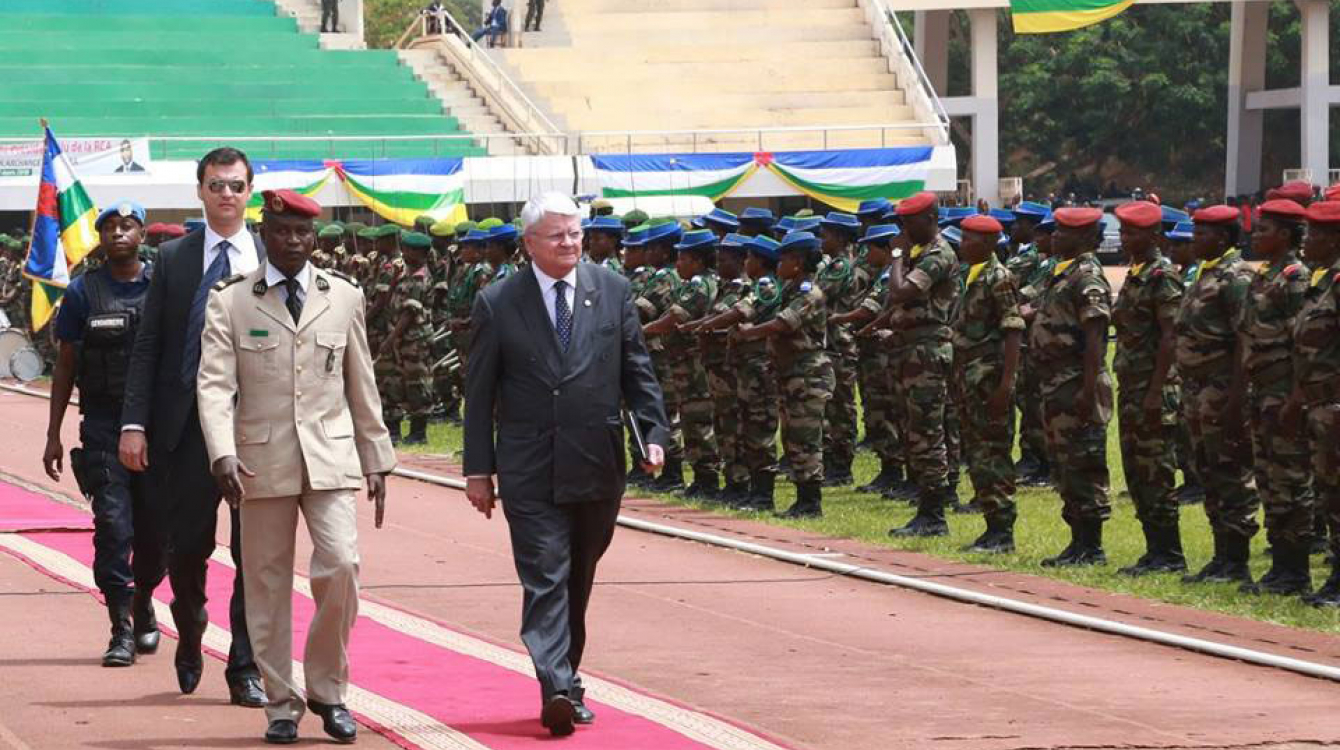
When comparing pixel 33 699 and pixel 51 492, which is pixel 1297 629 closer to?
pixel 33 699

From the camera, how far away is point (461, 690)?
31.1 ft

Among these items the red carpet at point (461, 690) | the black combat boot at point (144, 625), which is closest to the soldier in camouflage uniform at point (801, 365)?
the red carpet at point (461, 690)

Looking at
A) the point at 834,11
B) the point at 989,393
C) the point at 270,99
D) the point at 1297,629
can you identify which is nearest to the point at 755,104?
the point at 834,11

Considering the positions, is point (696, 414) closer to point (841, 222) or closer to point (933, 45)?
point (841, 222)

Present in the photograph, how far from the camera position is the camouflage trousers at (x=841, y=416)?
18.5 m

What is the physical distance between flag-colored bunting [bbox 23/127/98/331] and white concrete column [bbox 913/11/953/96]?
1326 inches

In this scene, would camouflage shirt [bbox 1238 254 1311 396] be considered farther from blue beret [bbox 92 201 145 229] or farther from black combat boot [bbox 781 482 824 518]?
blue beret [bbox 92 201 145 229]

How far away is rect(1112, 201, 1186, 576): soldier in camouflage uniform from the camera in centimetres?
1299

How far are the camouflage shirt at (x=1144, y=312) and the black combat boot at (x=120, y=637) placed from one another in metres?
5.65

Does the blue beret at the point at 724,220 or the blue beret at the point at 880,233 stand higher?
the blue beret at the point at 724,220

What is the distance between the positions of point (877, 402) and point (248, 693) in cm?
980

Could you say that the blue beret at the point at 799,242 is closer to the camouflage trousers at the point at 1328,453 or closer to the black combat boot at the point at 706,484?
the black combat boot at the point at 706,484

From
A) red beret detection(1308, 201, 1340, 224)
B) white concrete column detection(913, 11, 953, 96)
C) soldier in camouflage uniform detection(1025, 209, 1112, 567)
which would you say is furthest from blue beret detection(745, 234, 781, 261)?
white concrete column detection(913, 11, 953, 96)

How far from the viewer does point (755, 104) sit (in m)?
45.9
